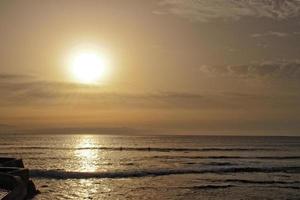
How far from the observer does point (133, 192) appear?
35594 millimetres

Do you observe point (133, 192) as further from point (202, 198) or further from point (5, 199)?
point (5, 199)

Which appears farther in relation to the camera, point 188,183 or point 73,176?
point 73,176

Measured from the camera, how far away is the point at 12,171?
96.2 ft

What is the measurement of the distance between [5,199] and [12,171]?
10349 mm

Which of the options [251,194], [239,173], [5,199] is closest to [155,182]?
[251,194]

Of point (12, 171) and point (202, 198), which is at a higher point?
point (12, 171)

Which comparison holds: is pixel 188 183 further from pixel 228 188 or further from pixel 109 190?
pixel 109 190

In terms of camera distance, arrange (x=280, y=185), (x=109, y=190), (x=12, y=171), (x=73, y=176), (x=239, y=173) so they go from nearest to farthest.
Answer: (x=12, y=171) < (x=109, y=190) < (x=280, y=185) < (x=73, y=176) < (x=239, y=173)

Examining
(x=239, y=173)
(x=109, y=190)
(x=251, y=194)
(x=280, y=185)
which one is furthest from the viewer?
(x=239, y=173)

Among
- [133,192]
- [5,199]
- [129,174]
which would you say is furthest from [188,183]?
[5,199]

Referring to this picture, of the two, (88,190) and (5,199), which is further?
(88,190)

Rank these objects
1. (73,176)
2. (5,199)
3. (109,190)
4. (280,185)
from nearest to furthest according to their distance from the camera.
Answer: (5,199)
(109,190)
(280,185)
(73,176)

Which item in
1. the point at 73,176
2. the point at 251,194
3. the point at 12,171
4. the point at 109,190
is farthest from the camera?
the point at 73,176

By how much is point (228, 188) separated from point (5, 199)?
22800 mm
